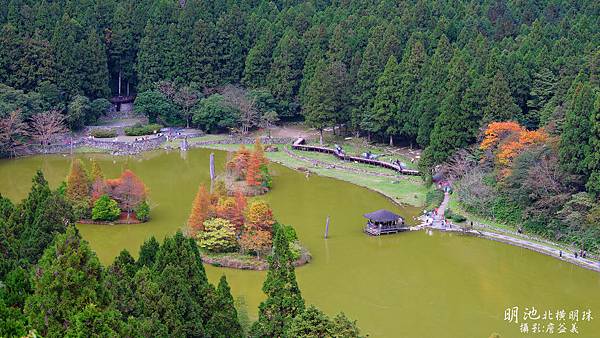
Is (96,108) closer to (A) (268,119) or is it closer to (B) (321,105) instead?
(A) (268,119)

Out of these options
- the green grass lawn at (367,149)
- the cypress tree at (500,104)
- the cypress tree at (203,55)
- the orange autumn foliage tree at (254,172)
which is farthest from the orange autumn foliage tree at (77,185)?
the cypress tree at (203,55)

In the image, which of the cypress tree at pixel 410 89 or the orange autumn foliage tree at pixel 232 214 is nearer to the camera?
the orange autumn foliage tree at pixel 232 214


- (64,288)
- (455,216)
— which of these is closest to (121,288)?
(64,288)

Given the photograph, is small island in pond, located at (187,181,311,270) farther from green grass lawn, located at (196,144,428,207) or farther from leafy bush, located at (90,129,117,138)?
leafy bush, located at (90,129,117,138)

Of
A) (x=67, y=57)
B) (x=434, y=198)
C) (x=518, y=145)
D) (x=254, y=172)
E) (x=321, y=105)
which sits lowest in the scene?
(x=434, y=198)

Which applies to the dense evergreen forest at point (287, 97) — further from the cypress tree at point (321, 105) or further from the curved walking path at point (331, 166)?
the curved walking path at point (331, 166)

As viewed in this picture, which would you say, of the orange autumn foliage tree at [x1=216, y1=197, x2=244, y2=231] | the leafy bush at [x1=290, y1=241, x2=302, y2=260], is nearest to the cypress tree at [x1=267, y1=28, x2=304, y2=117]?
the orange autumn foliage tree at [x1=216, y1=197, x2=244, y2=231]

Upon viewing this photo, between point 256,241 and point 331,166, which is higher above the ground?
point 331,166
